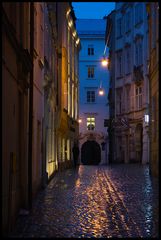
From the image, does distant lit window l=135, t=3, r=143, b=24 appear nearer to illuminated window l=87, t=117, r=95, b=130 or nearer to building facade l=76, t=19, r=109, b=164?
building facade l=76, t=19, r=109, b=164

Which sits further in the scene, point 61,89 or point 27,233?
point 61,89

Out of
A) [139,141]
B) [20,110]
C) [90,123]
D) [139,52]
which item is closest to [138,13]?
[139,52]

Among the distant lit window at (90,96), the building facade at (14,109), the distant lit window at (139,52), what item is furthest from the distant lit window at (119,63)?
the building facade at (14,109)

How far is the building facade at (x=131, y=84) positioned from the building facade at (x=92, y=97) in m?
13.4

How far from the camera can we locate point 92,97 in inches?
2800

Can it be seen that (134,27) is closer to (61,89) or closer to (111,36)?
(111,36)

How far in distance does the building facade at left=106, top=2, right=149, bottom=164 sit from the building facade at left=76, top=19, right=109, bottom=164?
1341 centimetres

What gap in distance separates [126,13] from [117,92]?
25.4 ft

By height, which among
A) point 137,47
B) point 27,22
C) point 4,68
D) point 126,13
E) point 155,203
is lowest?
point 155,203

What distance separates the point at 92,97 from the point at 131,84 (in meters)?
21.3

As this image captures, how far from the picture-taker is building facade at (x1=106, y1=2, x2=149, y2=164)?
152 feet

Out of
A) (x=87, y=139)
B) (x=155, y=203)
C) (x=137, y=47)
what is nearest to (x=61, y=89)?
(x=137, y=47)

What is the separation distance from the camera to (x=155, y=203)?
43.6 feet

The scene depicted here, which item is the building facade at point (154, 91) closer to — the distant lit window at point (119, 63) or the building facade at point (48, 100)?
the building facade at point (48, 100)
